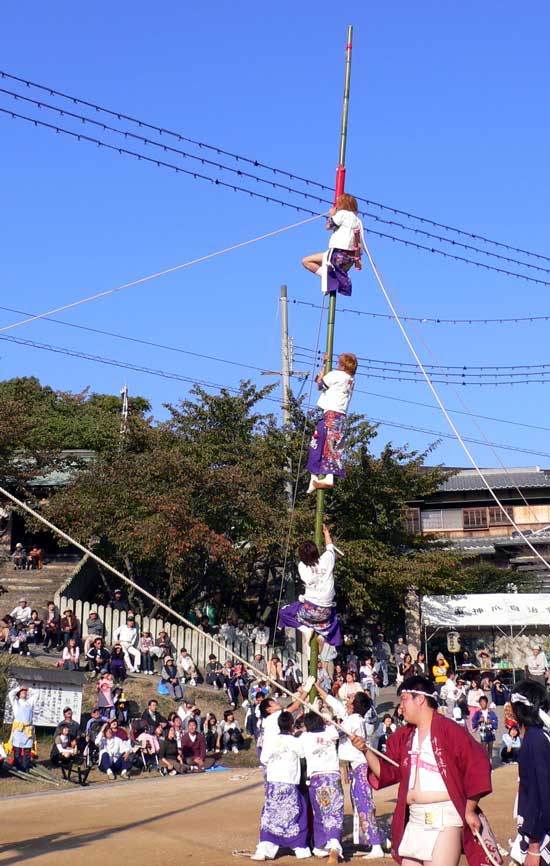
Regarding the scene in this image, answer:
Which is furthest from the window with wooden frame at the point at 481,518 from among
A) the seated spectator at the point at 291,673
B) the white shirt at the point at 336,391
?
the white shirt at the point at 336,391

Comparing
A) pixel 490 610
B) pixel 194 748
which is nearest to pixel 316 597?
pixel 194 748

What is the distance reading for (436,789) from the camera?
5.89 metres

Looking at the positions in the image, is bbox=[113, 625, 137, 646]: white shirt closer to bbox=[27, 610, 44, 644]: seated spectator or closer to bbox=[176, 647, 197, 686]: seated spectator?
bbox=[176, 647, 197, 686]: seated spectator

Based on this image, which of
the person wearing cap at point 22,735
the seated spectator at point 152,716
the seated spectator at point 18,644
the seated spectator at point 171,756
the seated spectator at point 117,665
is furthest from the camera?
the seated spectator at point 117,665

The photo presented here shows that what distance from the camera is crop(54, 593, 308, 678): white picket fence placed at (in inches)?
920

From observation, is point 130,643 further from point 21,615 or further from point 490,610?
point 490,610

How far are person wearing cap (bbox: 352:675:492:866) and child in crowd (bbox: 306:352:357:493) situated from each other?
16.2ft

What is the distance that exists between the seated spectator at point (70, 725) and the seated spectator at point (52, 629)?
4208 millimetres

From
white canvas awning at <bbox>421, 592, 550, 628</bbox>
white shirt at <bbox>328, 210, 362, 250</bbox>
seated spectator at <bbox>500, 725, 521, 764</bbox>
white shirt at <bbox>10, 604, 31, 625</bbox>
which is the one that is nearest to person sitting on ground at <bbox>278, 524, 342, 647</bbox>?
white shirt at <bbox>328, 210, 362, 250</bbox>

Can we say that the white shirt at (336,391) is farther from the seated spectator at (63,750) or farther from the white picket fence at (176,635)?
the white picket fence at (176,635)

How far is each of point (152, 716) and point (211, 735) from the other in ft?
4.86

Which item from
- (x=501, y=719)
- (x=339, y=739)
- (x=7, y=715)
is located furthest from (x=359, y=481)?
(x=339, y=739)

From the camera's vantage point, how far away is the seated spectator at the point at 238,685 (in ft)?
71.9

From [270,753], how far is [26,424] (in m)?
18.7
